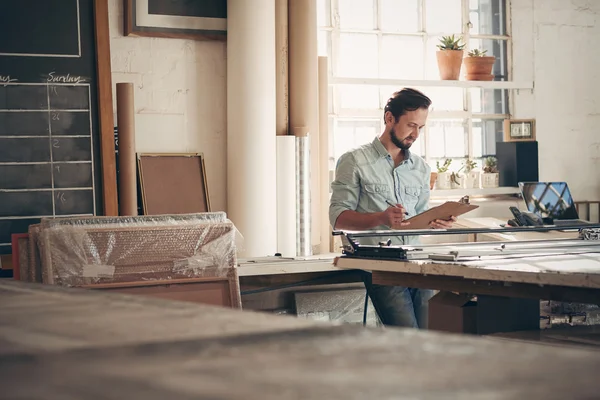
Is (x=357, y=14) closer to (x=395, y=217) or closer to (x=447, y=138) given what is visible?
(x=447, y=138)

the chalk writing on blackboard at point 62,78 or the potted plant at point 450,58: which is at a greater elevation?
the potted plant at point 450,58

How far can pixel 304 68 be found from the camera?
481 cm

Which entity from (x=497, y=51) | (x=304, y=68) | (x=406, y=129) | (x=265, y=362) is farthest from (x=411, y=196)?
(x=265, y=362)

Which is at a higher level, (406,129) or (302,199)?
(406,129)

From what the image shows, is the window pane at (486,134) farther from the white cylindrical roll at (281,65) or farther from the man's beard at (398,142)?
the man's beard at (398,142)

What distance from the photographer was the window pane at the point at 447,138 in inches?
223

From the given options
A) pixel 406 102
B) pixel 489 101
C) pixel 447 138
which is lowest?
pixel 447 138

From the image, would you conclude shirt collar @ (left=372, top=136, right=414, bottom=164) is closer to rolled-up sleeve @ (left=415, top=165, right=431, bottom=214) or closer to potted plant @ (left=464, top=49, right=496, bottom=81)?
rolled-up sleeve @ (left=415, top=165, right=431, bottom=214)

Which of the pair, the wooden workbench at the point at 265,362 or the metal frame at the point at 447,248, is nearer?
the wooden workbench at the point at 265,362

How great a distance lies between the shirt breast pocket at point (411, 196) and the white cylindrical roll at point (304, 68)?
3.74ft

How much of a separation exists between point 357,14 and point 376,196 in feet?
6.85

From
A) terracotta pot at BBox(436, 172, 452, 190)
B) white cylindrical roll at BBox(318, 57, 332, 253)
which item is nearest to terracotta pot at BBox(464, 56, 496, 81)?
terracotta pot at BBox(436, 172, 452, 190)

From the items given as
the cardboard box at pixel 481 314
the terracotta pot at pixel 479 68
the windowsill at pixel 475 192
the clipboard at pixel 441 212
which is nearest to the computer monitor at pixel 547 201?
the windowsill at pixel 475 192

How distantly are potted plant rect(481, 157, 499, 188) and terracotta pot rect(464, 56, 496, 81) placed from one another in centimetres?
57
